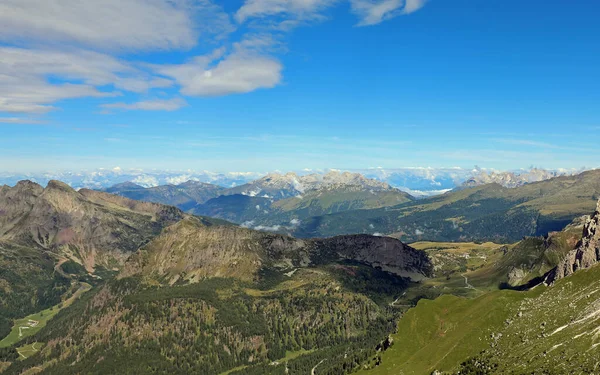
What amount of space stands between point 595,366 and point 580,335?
86.7 ft

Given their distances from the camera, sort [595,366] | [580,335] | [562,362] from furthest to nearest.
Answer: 1. [580,335]
2. [562,362]
3. [595,366]

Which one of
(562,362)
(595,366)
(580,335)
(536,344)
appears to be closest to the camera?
(595,366)

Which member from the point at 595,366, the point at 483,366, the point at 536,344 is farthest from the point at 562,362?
the point at 483,366

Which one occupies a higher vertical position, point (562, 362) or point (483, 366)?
point (562, 362)

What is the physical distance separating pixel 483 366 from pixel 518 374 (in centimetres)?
2576

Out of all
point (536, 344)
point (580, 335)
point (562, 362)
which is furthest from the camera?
point (536, 344)

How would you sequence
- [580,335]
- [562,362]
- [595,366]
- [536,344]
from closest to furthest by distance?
[595,366], [562,362], [580,335], [536,344]

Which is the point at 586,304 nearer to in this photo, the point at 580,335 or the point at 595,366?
the point at 580,335

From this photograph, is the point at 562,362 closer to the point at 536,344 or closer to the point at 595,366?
the point at 595,366

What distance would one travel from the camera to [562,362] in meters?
162

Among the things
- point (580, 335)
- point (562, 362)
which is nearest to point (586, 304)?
point (580, 335)

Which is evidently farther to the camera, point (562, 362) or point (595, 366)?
point (562, 362)

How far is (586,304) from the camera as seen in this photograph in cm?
19988

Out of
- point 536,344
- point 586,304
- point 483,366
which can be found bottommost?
point 483,366
